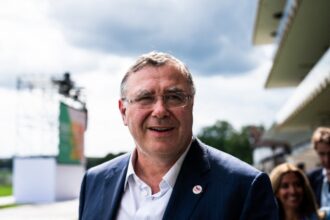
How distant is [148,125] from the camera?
234cm

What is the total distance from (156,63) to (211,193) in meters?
0.60

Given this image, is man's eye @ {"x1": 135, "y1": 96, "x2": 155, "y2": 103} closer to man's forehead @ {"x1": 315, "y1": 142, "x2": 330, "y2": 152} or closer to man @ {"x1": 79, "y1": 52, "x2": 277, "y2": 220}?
man @ {"x1": 79, "y1": 52, "x2": 277, "y2": 220}

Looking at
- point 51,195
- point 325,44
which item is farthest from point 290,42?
point 51,195

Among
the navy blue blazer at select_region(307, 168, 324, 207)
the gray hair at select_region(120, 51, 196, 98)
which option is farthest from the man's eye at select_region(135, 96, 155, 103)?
the navy blue blazer at select_region(307, 168, 324, 207)

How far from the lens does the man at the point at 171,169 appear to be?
7.26ft

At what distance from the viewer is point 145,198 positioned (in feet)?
7.81

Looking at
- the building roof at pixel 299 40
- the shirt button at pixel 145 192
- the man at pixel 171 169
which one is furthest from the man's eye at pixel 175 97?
the building roof at pixel 299 40

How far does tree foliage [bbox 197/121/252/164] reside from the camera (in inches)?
4483

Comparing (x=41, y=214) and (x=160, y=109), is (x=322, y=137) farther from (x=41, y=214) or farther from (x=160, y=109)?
(x=41, y=214)

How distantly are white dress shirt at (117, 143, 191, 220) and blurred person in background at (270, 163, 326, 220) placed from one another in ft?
5.40

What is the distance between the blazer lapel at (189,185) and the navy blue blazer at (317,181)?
94.8 inches

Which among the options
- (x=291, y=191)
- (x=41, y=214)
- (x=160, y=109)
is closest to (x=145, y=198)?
(x=160, y=109)

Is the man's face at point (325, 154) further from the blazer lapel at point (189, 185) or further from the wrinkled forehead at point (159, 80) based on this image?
the wrinkled forehead at point (159, 80)

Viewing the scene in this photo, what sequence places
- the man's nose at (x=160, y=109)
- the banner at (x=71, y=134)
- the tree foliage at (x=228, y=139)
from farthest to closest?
the tree foliage at (x=228, y=139)
the banner at (x=71, y=134)
the man's nose at (x=160, y=109)
